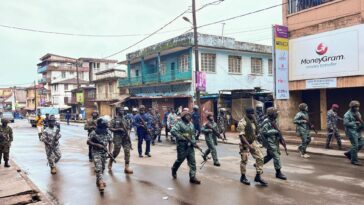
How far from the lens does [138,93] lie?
34500mm

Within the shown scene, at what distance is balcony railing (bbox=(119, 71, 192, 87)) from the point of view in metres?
27.0

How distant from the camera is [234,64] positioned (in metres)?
28.6

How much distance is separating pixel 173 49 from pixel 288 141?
15.2 metres

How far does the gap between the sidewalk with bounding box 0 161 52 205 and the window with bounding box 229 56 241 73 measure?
21.6 m

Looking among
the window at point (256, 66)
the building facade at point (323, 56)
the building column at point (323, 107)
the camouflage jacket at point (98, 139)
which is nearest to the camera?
the camouflage jacket at point (98, 139)

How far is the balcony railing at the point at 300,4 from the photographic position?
15742mm

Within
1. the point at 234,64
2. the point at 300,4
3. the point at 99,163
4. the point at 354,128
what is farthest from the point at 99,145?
the point at 234,64

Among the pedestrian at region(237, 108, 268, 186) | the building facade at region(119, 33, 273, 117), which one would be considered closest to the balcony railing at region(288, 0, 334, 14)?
the building facade at region(119, 33, 273, 117)

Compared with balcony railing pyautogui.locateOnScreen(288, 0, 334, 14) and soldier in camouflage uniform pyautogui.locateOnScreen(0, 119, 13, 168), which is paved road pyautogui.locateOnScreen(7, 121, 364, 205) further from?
balcony railing pyautogui.locateOnScreen(288, 0, 334, 14)

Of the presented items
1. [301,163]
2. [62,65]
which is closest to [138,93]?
[301,163]

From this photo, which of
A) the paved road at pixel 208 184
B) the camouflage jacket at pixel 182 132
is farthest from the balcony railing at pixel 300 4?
the camouflage jacket at pixel 182 132

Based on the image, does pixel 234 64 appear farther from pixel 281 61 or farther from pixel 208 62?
pixel 281 61

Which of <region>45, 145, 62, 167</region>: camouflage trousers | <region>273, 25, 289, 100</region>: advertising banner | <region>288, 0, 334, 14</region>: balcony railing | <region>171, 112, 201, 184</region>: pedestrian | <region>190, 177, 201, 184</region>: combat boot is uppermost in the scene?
<region>288, 0, 334, 14</region>: balcony railing

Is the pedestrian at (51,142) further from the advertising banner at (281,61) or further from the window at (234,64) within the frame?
the window at (234,64)
